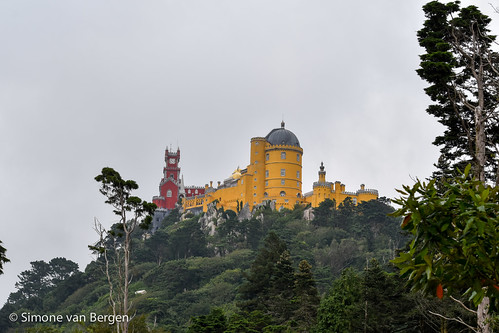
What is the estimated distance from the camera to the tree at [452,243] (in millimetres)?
6992

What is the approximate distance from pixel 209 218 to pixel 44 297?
21096mm

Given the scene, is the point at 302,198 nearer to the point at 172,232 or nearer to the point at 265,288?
the point at 172,232

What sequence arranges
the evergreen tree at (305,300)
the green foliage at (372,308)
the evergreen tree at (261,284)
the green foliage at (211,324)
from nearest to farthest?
the green foliage at (372,308)
the evergreen tree at (305,300)
the green foliage at (211,324)
the evergreen tree at (261,284)

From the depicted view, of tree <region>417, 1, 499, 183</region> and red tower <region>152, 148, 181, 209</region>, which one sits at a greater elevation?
red tower <region>152, 148, 181, 209</region>

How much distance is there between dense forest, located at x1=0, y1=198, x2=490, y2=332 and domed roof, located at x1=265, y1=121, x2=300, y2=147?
872 cm

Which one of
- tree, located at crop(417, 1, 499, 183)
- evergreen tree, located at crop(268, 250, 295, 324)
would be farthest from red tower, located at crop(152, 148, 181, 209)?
tree, located at crop(417, 1, 499, 183)

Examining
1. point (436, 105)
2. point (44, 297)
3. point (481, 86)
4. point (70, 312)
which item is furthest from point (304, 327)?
point (44, 297)

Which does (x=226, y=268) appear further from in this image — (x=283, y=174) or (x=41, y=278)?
(x=41, y=278)

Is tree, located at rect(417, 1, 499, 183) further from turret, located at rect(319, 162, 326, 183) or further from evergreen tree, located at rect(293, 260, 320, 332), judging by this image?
turret, located at rect(319, 162, 326, 183)

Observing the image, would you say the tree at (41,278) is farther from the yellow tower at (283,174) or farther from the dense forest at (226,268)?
the yellow tower at (283,174)

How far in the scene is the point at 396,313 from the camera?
30.2 meters

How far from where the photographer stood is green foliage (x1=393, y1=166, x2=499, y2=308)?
22.9 feet

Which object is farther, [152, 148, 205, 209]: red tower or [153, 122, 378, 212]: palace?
[152, 148, 205, 209]: red tower

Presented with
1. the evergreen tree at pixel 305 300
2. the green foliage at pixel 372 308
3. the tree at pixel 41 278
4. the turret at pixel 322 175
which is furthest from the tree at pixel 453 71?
the tree at pixel 41 278
